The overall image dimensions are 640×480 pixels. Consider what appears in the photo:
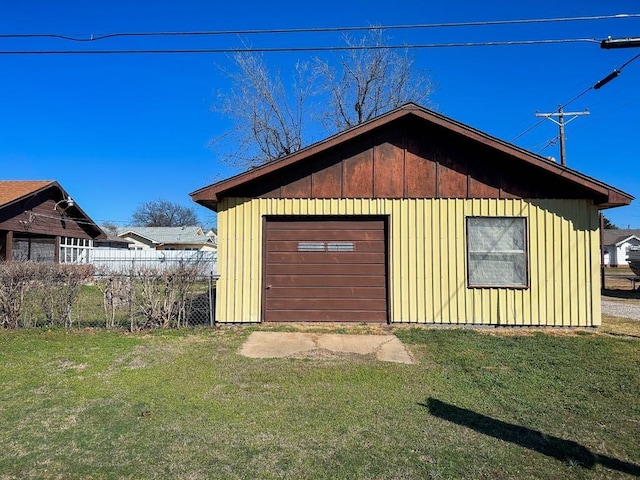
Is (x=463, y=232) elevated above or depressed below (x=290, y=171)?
below

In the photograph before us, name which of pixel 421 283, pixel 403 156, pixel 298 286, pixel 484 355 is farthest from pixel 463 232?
pixel 298 286

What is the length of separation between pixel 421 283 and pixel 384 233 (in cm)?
126

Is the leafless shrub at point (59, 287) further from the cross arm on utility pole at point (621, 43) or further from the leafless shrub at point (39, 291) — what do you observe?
the cross arm on utility pole at point (621, 43)

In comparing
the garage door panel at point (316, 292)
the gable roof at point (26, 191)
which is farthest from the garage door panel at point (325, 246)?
the gable roof at point (26, 191)

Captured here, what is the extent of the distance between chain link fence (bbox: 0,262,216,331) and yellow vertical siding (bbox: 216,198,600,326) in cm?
102

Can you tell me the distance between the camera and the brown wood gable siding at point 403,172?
8.34m

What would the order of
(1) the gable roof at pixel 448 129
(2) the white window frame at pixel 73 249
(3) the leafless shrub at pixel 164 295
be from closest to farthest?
1. (3) the leafless shrub at pixel 164 295
2. (1) the gable roof at pixel 448 129
3. (2) the white window frame at pixel 73 249

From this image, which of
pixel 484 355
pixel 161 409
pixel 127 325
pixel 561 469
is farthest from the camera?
pixel 127 325

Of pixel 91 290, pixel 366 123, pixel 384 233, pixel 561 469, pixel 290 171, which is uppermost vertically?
pixel 366 123

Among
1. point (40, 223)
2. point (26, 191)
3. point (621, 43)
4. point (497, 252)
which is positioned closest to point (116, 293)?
point (497, 252)

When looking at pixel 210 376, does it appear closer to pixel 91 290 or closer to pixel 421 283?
pixel 91 290

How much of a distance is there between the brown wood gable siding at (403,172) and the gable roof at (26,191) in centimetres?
1497

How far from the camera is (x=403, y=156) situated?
8398 millimetres

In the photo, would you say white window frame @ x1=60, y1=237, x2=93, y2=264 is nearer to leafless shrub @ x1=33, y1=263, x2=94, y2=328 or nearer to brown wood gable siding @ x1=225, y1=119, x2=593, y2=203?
leafless shrub @ x1=33, y1=263, x2=94, y2=328
